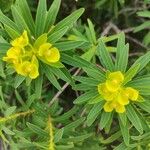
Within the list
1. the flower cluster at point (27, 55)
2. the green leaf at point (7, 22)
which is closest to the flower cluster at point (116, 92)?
the flower cluster at point (27, 55)

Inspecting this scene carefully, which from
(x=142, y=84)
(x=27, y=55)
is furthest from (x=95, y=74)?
(x=27, y=55)

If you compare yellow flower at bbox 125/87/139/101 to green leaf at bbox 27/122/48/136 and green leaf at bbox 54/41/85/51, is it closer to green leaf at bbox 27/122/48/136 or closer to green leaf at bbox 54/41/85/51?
green leaf at bbox 54/41/85/51

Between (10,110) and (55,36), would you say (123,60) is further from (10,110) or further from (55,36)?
(10,110)

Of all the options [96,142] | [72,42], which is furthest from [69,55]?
[96,142]

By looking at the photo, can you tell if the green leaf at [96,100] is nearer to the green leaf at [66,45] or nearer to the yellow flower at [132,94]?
the yellow flower at [132,94]

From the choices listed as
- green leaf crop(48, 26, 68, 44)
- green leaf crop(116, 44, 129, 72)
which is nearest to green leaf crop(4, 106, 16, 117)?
green leaf crop(48, 26, 68, 44)

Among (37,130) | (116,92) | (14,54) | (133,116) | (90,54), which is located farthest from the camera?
(90,54)

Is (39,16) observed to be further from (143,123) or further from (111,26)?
(111,26)
